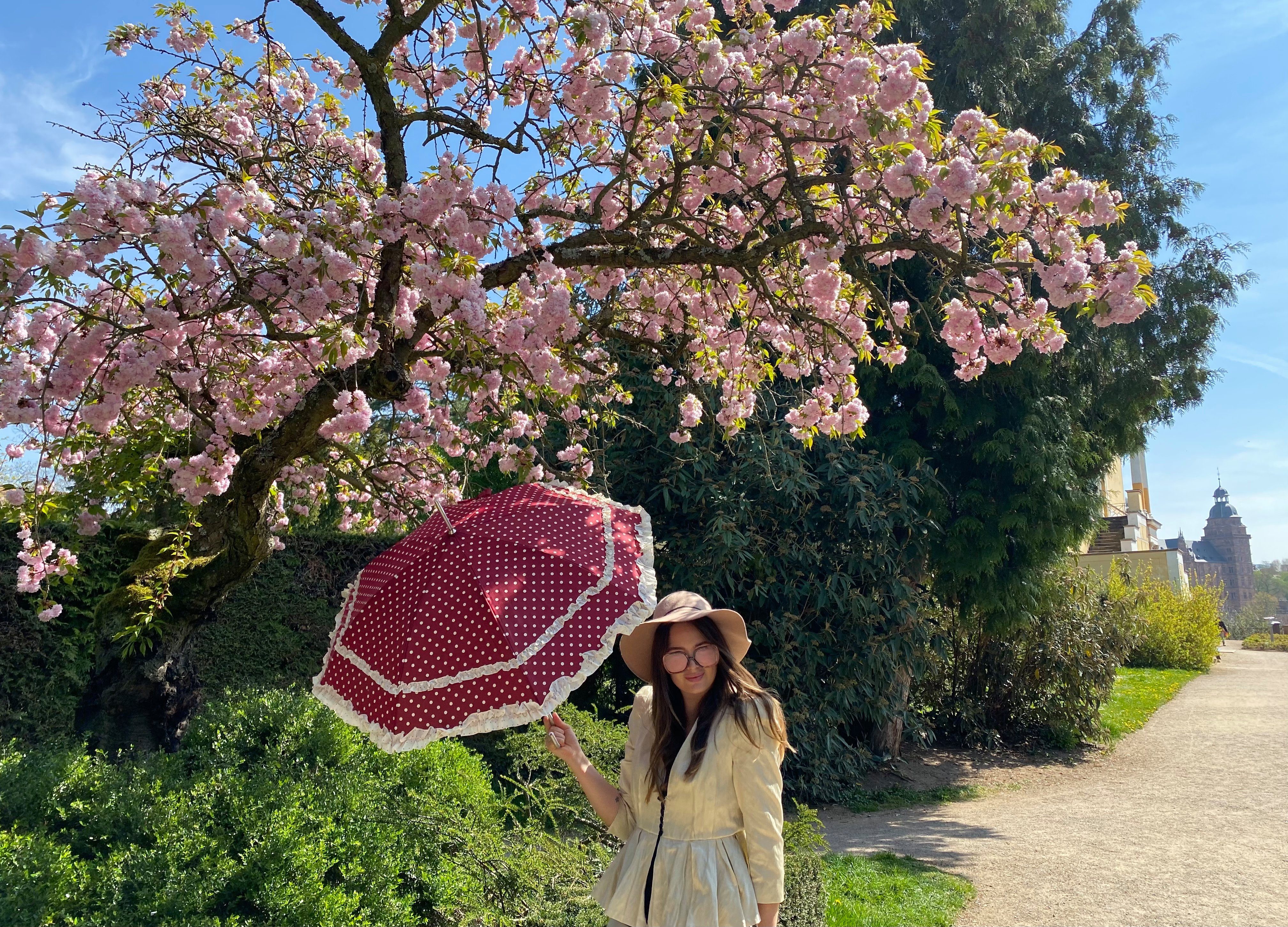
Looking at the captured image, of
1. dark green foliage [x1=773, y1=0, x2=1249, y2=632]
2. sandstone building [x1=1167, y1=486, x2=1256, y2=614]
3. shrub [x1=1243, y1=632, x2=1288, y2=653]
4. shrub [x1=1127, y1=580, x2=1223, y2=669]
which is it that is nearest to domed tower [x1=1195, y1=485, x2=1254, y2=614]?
sandstone building [x1=1167, y1=486, x2=1256, y2=614]

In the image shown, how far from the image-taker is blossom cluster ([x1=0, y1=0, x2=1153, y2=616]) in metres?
3.30

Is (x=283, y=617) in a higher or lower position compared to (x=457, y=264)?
lower

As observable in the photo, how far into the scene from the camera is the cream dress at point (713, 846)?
217cm

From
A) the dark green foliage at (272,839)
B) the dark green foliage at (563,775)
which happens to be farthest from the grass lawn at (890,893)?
the dark green foliage at (272,839)

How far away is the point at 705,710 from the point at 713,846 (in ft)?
1.12

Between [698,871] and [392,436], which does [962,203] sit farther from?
[392,436]

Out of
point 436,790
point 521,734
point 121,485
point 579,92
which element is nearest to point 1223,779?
point 521,734

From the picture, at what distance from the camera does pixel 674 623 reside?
2.43 meters

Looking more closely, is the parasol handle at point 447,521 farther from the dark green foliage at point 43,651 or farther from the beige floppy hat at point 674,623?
the dark green foliage at point 43,651

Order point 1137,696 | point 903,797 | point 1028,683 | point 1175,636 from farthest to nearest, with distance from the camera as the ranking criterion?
point 1175,636
point 1137,696
point 1028,683
point 903,797

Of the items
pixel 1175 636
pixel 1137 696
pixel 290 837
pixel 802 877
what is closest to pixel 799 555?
pixel 802 877

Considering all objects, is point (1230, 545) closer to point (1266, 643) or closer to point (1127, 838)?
point (1266, 643)

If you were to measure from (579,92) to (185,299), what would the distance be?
2137 mm

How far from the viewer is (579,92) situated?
169 inches
